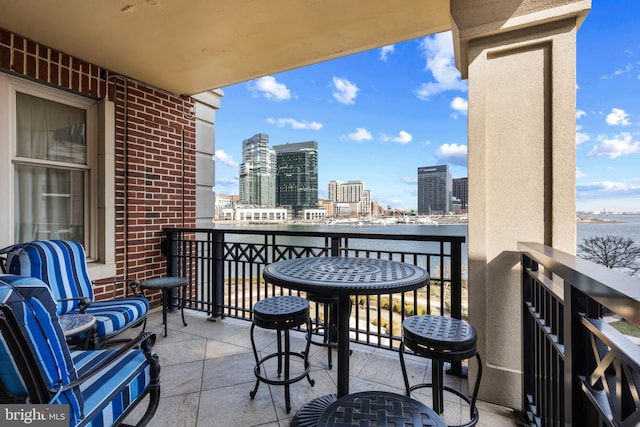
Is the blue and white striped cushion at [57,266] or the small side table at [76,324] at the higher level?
the blue and white striped cushion at [57,266]

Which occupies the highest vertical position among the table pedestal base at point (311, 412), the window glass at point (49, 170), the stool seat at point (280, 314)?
the window glass at point (49, 170)

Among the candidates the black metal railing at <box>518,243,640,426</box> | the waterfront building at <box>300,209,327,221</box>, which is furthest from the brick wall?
the waterfront building at <box>300,209,327,221</box>

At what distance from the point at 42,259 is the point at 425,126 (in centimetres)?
2893

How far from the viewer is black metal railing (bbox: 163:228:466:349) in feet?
7.37

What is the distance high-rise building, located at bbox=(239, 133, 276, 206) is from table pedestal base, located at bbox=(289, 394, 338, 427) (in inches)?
289

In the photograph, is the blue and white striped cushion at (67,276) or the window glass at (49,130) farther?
the window glass at (49,130)

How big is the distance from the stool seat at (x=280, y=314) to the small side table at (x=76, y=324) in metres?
1.03

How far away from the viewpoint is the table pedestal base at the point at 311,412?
1.60 m

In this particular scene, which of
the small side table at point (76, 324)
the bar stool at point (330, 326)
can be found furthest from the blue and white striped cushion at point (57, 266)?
the bar stool at point (330, 326)

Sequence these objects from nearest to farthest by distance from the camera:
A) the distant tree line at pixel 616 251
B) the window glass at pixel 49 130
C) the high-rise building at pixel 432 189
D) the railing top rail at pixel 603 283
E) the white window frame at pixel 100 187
A: the railing top rail at pixel 603 283, the window glass at pixel 49 130, the white window frame at pixel 100 187, the high-rise building at pixel 432 189, the distant tree line at pixel 616 251

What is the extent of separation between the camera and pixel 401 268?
5.86 ft

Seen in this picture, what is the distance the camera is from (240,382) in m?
2.05

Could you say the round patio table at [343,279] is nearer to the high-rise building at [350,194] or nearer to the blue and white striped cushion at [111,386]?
the blue and white striped cushion at [111,386]

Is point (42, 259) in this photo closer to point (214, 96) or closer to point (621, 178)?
point (214, 96)
